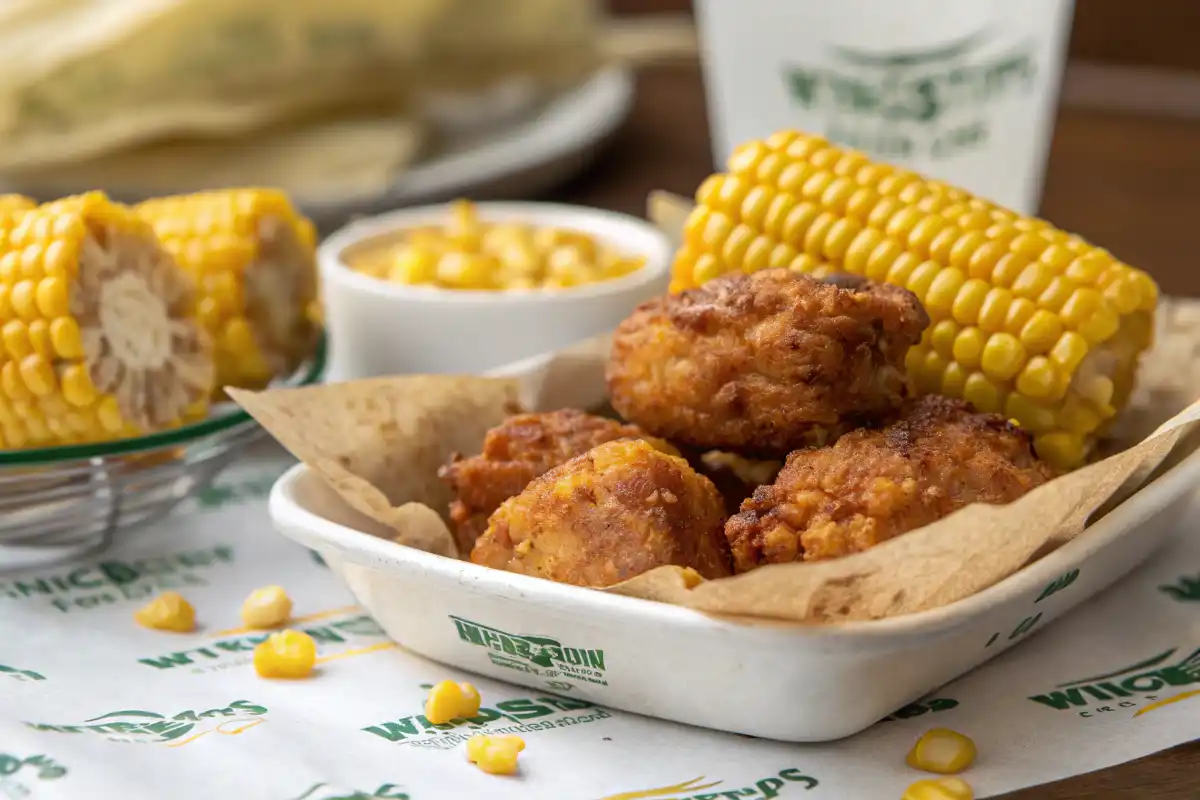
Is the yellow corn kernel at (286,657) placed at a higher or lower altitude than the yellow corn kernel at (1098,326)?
lower

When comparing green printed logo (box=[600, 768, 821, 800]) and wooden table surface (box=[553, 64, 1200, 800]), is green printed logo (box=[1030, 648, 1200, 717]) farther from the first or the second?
wooden table surface (box=[553, 64, 1200, 800])

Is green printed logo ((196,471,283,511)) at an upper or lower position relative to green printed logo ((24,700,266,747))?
lower

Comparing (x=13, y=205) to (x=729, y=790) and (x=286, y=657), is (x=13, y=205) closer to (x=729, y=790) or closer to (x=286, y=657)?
(x=286, y=657)

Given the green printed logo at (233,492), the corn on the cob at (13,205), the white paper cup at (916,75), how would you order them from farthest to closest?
1. the white paper cup at (916,75)
2. the green printed logo at (233,492)
3. the corn on the cob at (13,205)

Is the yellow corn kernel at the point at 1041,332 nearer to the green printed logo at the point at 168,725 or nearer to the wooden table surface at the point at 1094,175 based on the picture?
the green printed logo at the point at 168,725

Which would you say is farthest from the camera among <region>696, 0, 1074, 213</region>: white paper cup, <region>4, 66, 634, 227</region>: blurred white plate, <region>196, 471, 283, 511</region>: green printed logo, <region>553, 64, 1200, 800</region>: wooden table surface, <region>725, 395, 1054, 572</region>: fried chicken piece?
<region>4, 66, 634, 227</region>: blurred white plate

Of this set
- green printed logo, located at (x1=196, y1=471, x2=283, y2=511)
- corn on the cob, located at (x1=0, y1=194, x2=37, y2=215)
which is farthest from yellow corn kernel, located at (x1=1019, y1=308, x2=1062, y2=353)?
corn on the cob, located at (x1=0, y1=194, x2=37, y2=215)

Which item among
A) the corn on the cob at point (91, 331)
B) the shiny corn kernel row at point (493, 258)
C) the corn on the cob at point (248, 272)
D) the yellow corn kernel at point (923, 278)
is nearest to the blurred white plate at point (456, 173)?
the shiny corn kernel row at point (493, 258)
